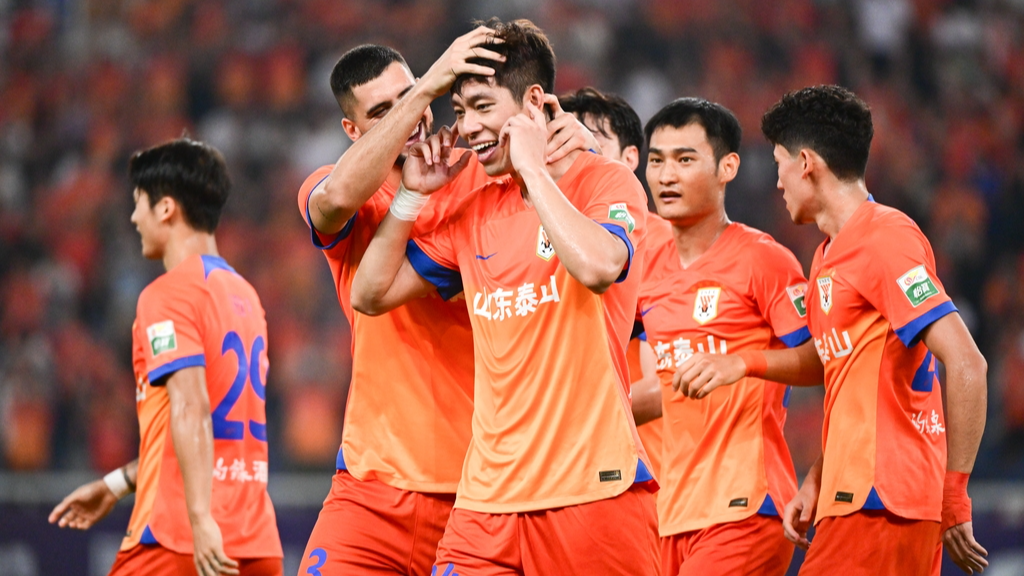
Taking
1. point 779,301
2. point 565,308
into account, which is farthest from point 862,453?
point 565,308

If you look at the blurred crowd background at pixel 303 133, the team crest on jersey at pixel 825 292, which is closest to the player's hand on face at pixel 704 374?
the team crest on jersey at pixel 825 292

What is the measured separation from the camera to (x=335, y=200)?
157 inches

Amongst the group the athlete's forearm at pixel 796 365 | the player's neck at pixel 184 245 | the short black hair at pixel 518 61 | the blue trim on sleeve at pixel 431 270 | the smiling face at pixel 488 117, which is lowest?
the athlete's forearm at pixel 796 365

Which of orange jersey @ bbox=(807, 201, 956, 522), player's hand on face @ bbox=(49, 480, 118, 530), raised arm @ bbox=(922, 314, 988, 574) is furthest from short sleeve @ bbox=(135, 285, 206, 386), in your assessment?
raised arm @ bbox=(922, 314, 988, 574)

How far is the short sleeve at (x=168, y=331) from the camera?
4.75m

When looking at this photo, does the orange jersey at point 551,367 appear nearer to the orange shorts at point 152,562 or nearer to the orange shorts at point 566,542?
the orange shorts at point 566,542

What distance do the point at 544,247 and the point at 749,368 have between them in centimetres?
120

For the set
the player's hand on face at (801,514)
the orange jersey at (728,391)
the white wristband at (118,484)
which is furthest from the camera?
the white wristband at (118,484)

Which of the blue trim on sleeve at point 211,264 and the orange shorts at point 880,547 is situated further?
the blue trim on sleeve at point 211,264

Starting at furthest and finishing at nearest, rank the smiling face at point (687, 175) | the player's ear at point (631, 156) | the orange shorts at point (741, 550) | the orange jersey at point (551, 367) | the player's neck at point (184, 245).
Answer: the player's ear at point (631, 156), the player's neck at point (184, 245), the smiling face at point (687, 175), the orange shorts at point (741, 550), the orange jersey at point (551, 367)

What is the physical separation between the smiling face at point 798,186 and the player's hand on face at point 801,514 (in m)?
1.07

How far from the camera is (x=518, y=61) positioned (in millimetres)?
3762

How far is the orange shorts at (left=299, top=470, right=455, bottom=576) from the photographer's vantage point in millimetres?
4020

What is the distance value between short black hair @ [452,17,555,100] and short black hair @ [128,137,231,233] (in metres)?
1.95
